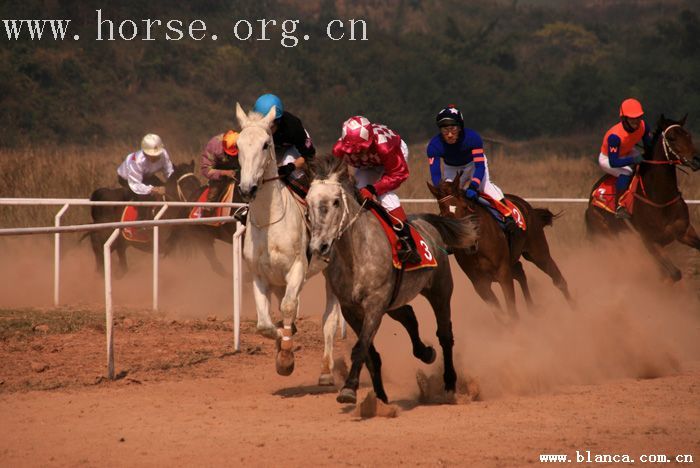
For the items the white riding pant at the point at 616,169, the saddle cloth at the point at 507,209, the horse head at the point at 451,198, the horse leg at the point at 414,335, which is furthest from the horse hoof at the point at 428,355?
the white riding pant at the point at 616,169

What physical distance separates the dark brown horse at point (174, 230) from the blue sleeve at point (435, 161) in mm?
4892

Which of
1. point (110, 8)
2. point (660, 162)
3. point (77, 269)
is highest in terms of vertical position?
point (110, 8)

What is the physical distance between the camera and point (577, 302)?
12.3 meters

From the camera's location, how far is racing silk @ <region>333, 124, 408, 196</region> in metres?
9.22

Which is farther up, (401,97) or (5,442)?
(401,97)

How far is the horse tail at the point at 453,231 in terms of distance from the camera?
9.70 m

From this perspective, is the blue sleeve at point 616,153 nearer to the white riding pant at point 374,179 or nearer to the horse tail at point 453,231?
the horse tail at point 453,231

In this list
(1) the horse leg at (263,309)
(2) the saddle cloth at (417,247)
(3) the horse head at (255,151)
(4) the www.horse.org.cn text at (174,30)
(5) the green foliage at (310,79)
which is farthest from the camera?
(4) the www.horse.org.cn text at (174,30)

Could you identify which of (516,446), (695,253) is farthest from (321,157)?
(695,253)

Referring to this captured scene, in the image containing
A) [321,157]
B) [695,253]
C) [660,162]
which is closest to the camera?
[321,157]

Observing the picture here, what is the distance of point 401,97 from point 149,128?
10.3m

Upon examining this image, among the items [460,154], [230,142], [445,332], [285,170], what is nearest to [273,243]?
[285,170]

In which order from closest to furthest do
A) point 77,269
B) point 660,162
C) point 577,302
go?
point 577,302
point 660,162
point 77,269

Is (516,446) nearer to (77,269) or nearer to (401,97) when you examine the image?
(77,269)
